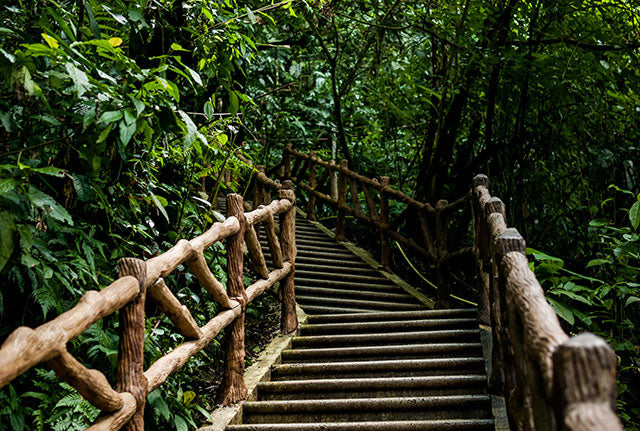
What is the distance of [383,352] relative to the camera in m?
4.86

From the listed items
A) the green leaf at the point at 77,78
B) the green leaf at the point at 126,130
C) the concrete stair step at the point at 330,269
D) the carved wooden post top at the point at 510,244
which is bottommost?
the concrete stair step at the point at 330,269

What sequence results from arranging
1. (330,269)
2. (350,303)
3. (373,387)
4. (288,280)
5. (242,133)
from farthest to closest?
1. (242,133)
2. (330,269)
3. (350,303)
4. (288,280)
5. (373,387)

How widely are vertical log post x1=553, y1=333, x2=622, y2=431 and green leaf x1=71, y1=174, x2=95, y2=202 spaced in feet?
8.73

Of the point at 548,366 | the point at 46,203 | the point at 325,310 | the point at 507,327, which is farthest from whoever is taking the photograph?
the point at 325,310

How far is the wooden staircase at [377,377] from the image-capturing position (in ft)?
12.8

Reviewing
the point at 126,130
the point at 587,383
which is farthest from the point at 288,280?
the point at 587,383

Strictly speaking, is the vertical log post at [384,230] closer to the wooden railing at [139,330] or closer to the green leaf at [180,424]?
the wooden railing at [139,330]

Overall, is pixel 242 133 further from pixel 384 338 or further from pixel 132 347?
pixel 132 347

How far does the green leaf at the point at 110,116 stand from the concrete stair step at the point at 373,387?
2.53 m

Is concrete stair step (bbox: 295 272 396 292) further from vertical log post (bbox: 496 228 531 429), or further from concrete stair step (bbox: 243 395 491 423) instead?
vertical log post (bbox: 496 228 531 429)

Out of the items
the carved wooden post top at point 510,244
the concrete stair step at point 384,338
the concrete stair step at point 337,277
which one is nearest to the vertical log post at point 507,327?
the carved wooden post top at point 510,244

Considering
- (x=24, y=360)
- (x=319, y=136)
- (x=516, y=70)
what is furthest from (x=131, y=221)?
(x=319, y=136)

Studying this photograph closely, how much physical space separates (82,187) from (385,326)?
9.84 feet

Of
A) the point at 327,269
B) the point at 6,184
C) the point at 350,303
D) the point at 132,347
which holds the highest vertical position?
the point at 6,184
